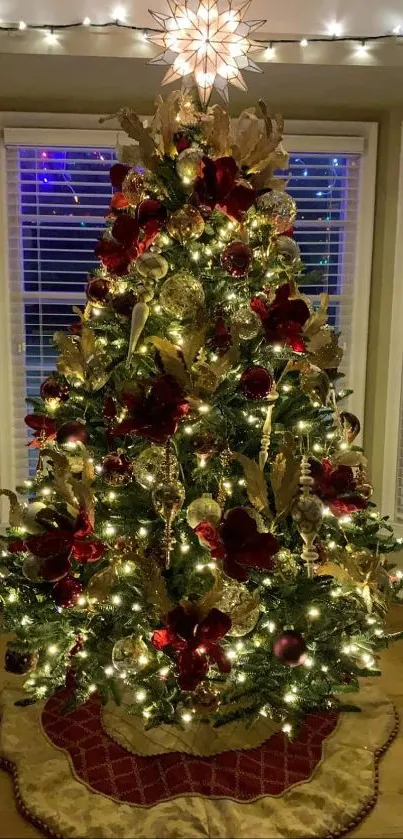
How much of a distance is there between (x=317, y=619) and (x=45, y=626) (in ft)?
2.46

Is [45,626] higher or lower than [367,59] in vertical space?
lower

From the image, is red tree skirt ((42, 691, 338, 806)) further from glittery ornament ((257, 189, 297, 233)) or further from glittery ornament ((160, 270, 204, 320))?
glittery ornament ((257, 189, 297, 233))

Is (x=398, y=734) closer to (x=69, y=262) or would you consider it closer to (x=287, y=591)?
(x=287, y=591)

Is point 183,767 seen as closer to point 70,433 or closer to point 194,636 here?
point 194,636

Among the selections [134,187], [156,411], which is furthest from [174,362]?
[134,187]

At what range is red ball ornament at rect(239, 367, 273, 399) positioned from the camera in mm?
1640

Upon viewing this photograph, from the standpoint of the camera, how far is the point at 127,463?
1749 mm

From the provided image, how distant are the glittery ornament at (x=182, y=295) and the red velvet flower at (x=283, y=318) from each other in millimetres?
177

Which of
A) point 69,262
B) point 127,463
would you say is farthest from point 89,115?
point 127,463

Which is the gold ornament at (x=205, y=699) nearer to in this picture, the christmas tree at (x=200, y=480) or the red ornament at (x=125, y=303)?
the christmas tree at (x=200, y=480)

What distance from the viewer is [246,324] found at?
65.0 inches

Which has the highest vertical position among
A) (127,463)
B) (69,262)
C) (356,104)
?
(356,104)

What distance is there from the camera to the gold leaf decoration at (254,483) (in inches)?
63.2

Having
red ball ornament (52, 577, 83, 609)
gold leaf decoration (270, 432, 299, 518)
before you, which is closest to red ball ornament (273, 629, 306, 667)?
gold leaf decoration (270, 432, 299, 518)
